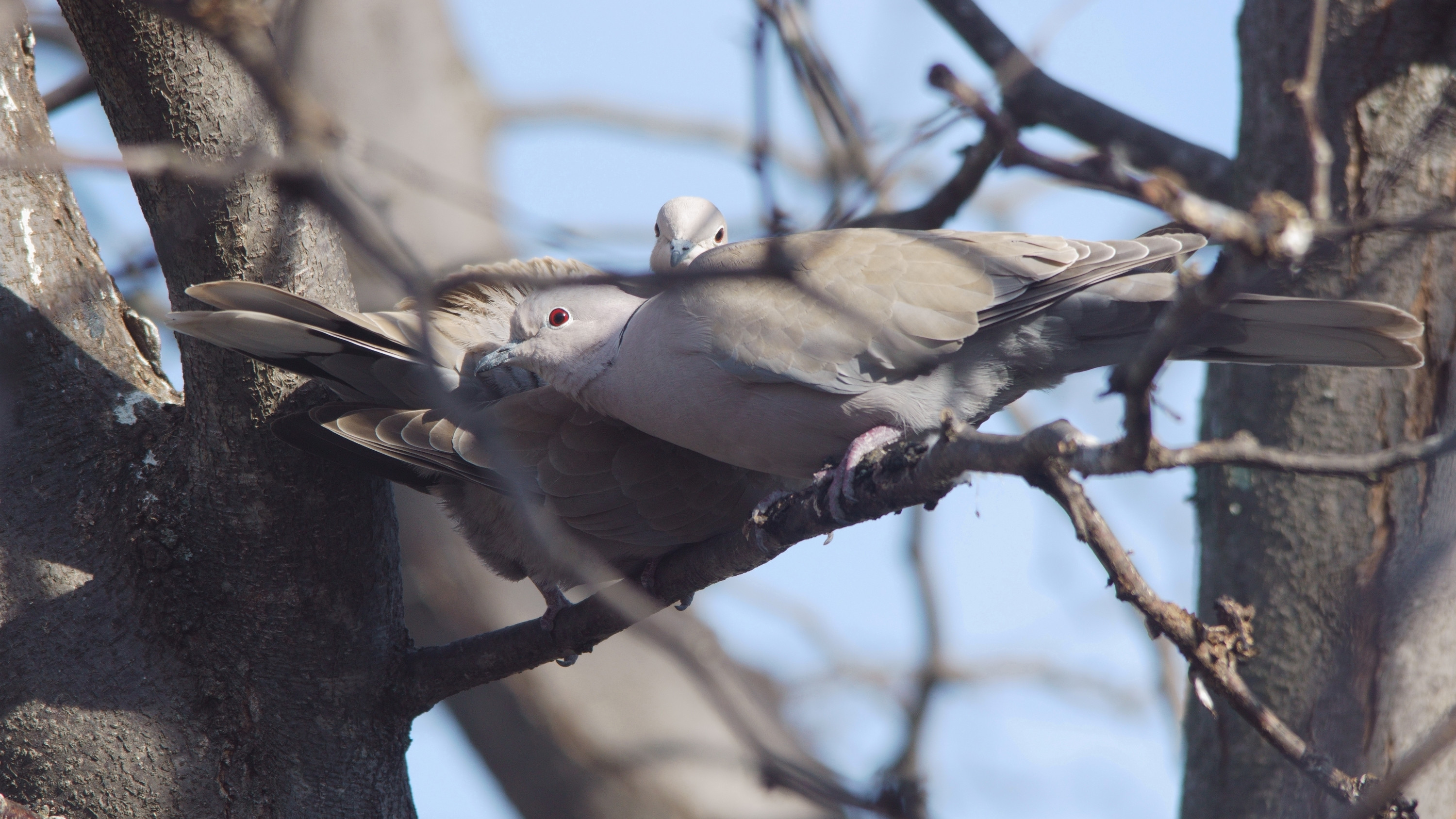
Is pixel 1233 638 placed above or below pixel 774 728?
below

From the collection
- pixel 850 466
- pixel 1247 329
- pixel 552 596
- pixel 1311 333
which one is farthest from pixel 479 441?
pixel 1311 333

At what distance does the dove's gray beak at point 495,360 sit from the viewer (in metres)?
3.14

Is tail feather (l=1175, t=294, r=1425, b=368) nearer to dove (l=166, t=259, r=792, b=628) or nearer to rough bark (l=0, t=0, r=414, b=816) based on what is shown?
dove (l=166, t=259, r=792, b=628)

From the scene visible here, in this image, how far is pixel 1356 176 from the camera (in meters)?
2.95

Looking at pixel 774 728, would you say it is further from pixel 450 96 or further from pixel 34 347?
pixel 450 96

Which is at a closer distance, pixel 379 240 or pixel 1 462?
pixel 379 240

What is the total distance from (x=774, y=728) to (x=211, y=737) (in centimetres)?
125

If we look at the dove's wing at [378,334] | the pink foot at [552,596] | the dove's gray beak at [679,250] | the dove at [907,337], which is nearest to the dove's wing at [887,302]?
the dove at [907,337]

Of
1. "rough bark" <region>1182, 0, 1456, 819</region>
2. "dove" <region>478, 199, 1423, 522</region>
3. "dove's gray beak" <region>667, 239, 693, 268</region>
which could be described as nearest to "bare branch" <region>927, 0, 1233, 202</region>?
"rough bark" <region>1182, 0, 1456, 819</region>

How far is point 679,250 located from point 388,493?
1.43 meters

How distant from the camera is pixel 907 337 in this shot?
2.62m

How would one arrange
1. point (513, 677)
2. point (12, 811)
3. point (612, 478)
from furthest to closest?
point (513, 677) < point (612, 478) < point (12, 811)

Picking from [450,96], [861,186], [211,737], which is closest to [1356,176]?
[861,186]

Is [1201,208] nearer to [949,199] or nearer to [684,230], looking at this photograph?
[949,199]
